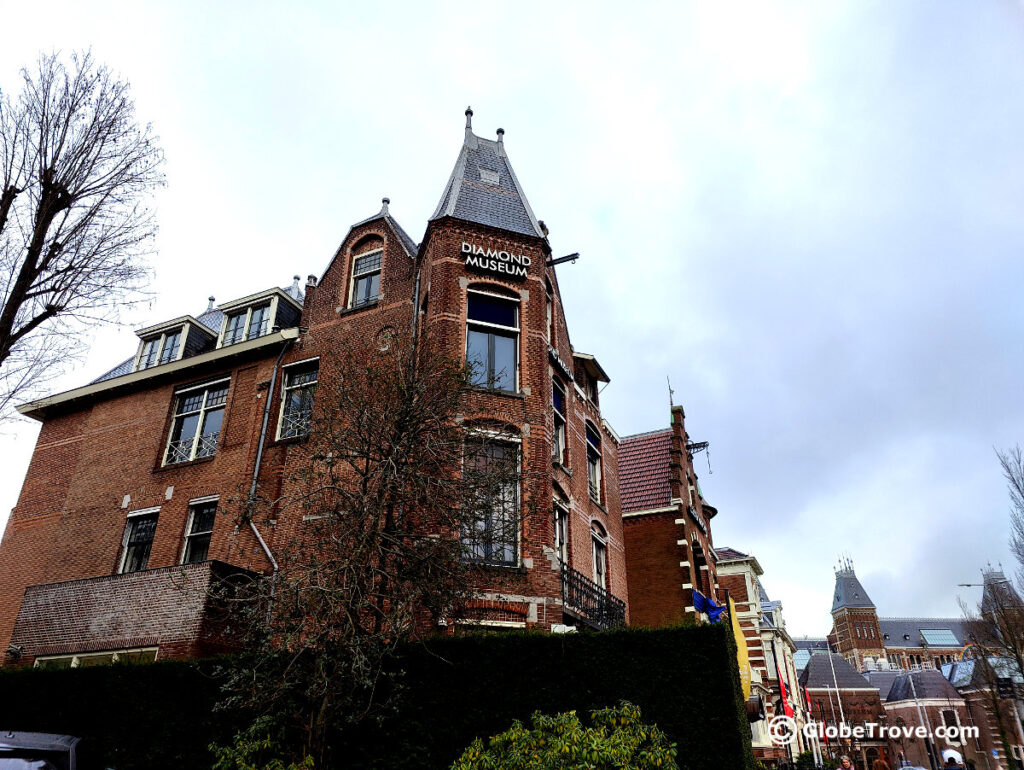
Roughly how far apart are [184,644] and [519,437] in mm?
8848

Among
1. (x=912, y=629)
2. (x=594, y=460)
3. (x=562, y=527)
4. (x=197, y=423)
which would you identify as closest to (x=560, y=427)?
(x=562, y=527)

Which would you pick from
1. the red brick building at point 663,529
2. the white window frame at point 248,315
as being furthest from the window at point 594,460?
the white window frame at point 248,315

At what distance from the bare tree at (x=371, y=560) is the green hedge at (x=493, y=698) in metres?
0.58

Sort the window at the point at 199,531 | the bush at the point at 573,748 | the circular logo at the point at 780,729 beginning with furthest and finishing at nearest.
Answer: the circular logo at the point at 780,729 < the window at the point at 199,531 < the bush at the point at 573,748

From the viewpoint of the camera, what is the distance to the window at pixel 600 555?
21188mm

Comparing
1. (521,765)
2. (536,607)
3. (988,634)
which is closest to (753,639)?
(988,634)

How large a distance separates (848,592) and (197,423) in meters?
140

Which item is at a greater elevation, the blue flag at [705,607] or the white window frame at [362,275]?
the white window frame at [362,275]

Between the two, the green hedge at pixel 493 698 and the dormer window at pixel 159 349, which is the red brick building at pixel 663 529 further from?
the dormer window at pixel 159 349

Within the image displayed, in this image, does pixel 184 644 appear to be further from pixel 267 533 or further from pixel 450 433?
pixel 450 433

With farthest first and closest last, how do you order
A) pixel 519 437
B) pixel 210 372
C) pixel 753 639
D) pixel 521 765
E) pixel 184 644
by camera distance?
pixel 753 639
pixel 210 372
pixel 519 437
pixel 184 644
pixel 521 765

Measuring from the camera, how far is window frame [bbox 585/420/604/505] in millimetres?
22781

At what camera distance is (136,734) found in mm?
12305

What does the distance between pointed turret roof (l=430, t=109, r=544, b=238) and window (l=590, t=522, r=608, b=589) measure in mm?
9380
